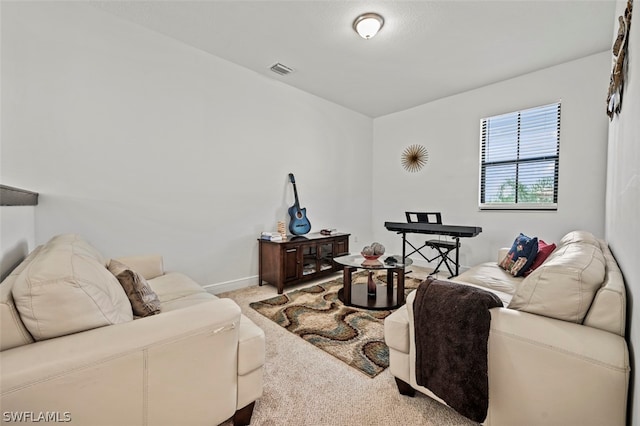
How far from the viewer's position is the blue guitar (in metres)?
3.78

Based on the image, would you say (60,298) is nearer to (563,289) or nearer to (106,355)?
(106,355)

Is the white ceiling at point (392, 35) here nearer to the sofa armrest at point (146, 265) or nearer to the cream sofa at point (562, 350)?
the sofa armrest at point (146, 265)

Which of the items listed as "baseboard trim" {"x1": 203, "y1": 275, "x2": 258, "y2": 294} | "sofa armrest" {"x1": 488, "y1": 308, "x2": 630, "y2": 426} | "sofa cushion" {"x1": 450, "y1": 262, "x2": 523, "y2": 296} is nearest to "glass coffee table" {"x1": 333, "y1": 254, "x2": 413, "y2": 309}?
"sofa cushion" {"x1": 450, "y1": 262, "x2": 523, "y2": 296}

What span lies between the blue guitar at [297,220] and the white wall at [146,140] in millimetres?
132

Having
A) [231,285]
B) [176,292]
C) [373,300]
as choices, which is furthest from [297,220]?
[176,292]

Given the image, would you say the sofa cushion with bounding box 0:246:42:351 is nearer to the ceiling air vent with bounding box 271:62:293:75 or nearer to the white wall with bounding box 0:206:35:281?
the white wall with bounding box 0:206:35:281

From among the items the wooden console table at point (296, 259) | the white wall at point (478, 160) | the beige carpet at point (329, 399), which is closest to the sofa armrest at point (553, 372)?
the beige carpet at point (329, 399)

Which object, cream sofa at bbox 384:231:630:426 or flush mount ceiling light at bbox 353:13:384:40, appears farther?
flush mount ceiling light at bbox 353:13:384:40

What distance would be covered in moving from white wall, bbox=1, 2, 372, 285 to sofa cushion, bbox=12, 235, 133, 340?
1.69 m

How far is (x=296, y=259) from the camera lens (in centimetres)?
343

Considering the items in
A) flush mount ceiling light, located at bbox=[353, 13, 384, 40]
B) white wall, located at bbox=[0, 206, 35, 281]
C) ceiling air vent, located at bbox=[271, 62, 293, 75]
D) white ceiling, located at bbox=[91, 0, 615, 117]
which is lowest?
white wall, located at bbox=[0, 206, 35, 281]

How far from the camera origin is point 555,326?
110cm

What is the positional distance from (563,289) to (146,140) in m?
3.36

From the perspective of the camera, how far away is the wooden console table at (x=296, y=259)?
10.8 feet
